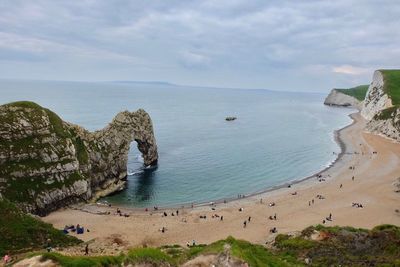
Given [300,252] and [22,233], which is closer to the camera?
[300,252]

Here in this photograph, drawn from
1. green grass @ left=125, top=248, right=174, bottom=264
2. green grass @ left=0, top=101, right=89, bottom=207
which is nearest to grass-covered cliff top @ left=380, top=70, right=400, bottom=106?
green grass @ left=0, top=101, right=89, bottom=207

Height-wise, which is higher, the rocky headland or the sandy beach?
the rocky headland

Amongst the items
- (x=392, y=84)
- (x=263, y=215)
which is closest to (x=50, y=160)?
(x=263, y=215)

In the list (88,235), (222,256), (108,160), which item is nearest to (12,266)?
(222,256)

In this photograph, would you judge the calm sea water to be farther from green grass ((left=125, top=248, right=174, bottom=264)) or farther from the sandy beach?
green grass ((left=125, top=248, right=174, bottom=264))

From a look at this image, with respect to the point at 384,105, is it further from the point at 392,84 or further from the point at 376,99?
the point at 376,99

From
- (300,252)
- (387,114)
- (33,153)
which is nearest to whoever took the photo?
(300,252)
